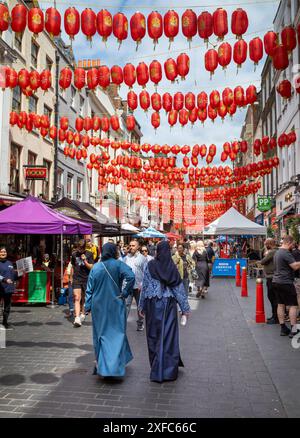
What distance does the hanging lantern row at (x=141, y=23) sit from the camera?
26.9ft

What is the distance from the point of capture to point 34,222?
37.6ft

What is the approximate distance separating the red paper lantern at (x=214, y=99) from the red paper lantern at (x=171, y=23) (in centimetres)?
423

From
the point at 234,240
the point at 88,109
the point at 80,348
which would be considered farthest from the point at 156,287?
the point at 234,240

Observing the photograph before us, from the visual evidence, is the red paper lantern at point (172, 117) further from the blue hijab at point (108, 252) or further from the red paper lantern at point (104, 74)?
the blue hijab at point (108, 252)

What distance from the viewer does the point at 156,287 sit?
5.87 metres

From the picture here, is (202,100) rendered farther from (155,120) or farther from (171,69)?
(171,69)

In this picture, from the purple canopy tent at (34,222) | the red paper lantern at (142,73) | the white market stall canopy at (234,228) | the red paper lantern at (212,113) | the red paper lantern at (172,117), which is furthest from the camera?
the white market stall canopy at (234,228)

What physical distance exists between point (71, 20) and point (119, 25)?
1.02 metres

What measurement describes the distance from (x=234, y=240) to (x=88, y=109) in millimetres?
25436

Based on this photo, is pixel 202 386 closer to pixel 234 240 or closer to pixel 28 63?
pixel 28 63

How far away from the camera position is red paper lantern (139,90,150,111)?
12.0 meters

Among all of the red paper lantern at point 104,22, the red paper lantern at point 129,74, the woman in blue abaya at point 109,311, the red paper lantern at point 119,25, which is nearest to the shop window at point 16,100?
the red paper lantern at point 129,74

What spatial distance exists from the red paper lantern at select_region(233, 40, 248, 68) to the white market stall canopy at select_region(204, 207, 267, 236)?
13.5 meters
